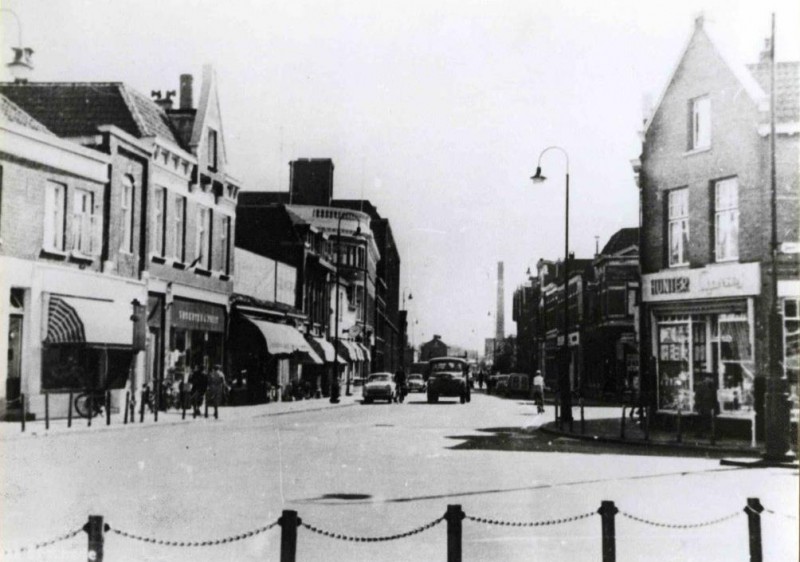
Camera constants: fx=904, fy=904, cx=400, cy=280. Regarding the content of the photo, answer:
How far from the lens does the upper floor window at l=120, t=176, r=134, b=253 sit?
29859mm

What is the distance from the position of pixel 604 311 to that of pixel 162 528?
56571mm

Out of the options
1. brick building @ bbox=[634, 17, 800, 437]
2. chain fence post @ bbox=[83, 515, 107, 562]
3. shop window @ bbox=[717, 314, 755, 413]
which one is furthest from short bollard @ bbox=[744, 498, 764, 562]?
shop window @ bbox=[717, 314, 755, 413]

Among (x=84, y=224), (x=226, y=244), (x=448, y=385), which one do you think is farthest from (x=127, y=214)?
(x=448, y=385)

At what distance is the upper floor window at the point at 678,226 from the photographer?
26.6 meters

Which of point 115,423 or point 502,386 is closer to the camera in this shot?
point 115,423

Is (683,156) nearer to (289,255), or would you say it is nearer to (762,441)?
(762,441)

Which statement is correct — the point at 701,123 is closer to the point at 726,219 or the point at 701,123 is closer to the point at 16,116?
the point at 726,219

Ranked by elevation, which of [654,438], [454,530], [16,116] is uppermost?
[16,116]

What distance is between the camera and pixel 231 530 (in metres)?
10.2

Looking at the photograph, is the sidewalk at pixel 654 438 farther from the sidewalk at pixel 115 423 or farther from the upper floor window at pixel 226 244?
the upper floor window at pixel 226 244

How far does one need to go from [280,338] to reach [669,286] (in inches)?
800

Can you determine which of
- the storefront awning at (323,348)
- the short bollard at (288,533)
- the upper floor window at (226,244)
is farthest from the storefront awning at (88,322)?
the storefront awning at (323,348)

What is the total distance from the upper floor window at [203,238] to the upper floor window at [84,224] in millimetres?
7967

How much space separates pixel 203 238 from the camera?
3688 cm
